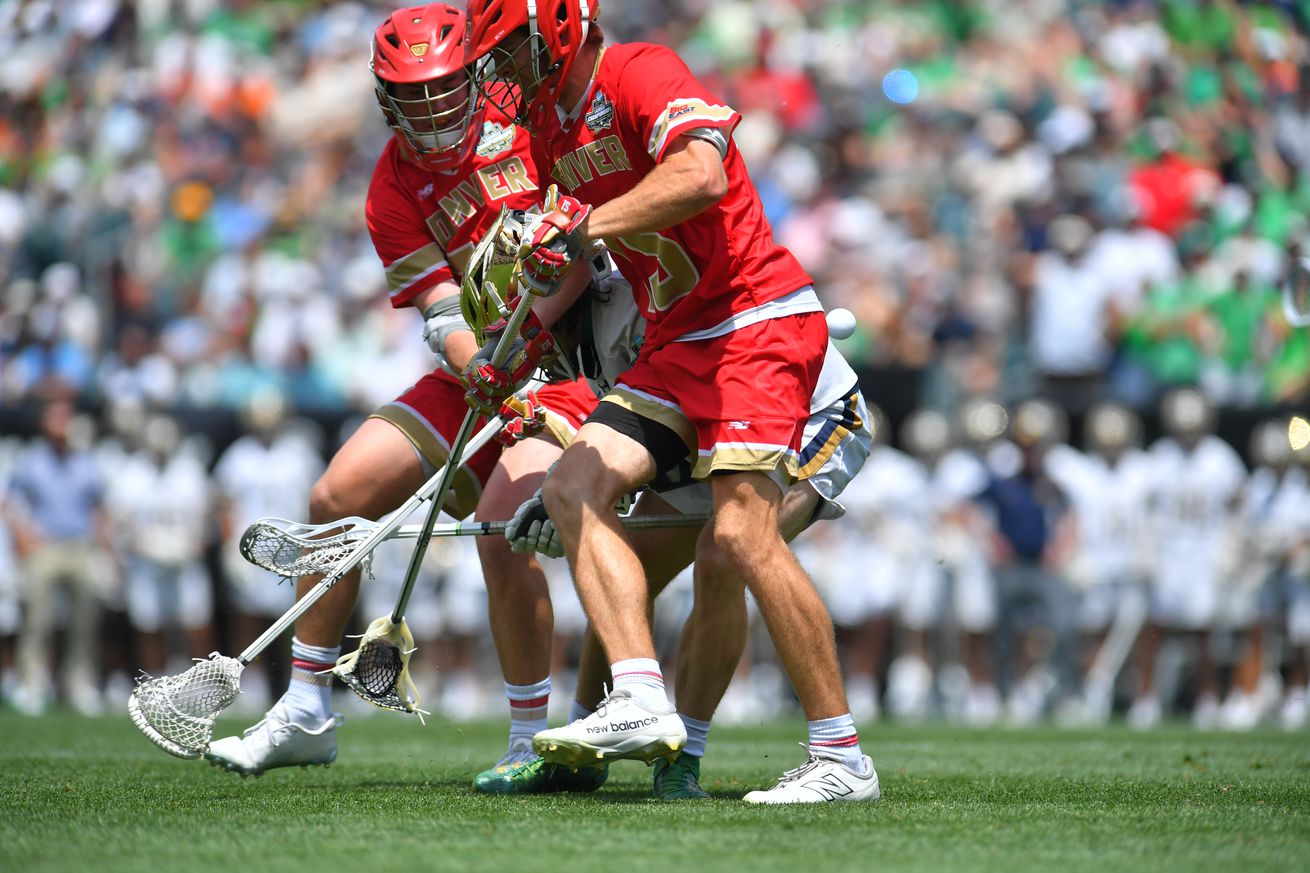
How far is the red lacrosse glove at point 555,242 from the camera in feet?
14.8

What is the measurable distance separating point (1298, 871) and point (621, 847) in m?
1.50

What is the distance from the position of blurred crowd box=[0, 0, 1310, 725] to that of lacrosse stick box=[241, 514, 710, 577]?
6746 mm

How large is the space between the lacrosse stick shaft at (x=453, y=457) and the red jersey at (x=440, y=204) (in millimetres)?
684

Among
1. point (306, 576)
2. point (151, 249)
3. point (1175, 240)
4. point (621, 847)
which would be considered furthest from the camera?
point (151, 249)

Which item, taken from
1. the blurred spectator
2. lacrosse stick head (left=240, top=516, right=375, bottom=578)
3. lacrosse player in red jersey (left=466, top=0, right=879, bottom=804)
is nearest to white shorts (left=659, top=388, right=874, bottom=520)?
lacrosse player in red jersey (left=466, top=0, right=879, bottom=804)

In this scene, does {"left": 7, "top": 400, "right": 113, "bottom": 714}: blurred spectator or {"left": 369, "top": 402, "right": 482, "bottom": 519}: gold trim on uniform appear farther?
{"left": 7, "top": 400, "right": 113, "bottom": 714}: blurred spectator

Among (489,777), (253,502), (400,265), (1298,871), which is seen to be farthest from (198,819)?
(253,502)

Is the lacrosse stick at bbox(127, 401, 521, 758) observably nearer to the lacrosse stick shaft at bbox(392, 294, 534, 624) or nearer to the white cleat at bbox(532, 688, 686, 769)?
the lacrosse stick shaft at bbox(392, 294, 534, 624)

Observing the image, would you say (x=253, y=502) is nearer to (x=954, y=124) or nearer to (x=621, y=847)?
(x=954, y=124)

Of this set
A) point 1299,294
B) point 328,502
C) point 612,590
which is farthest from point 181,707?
point 1299,294

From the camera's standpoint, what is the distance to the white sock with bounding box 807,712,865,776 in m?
4.73

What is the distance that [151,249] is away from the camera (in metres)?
14.7

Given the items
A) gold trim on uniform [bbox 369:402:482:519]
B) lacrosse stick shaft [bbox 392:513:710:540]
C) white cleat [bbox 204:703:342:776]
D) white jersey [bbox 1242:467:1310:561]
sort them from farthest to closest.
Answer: white jersey [bbox 1242:467:1310:561], gold trim on uniform [bbox 369:402:482:519], white cleat [bbox 204:703:342:776], lacrosse stick shaft [bbox 392:513:710:540]

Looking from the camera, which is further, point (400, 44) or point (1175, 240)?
point (1175, 240)
